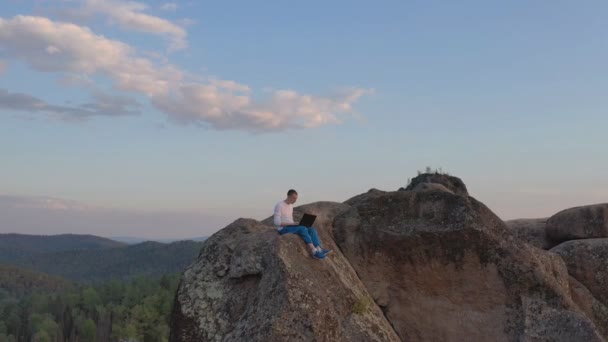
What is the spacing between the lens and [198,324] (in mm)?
14805

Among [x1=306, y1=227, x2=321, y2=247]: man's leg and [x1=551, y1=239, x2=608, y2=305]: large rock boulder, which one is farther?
[x1=551, y1=239, x2=608, y2=305]: large rock boulder

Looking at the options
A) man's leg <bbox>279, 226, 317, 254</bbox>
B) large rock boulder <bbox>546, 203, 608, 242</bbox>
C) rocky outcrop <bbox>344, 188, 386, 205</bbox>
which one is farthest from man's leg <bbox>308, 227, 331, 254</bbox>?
large rock boulder <bbox>546, 203, 608, 242</bbox>

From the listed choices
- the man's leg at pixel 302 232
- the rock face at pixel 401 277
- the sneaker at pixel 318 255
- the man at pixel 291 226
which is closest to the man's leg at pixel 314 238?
the man at pixel 291 226

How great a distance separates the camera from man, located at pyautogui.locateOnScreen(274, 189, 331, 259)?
1484 cm

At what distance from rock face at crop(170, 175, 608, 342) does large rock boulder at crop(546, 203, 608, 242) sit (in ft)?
17.5

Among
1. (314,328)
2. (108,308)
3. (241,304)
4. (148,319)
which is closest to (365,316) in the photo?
(314,328)

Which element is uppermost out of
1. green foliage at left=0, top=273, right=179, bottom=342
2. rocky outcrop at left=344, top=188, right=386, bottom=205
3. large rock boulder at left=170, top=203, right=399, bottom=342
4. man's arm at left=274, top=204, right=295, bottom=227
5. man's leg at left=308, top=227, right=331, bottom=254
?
rocky outcrop at left=344, top=188, right=386, bottom=205

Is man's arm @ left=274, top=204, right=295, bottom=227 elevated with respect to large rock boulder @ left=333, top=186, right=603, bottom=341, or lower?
elevated

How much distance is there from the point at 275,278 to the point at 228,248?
111 inches

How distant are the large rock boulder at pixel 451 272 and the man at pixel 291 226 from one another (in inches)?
157

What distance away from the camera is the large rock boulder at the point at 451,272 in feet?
58.5

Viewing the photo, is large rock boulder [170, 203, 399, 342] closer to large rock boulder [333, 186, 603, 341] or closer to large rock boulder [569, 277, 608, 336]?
large rock boulder [333, 186, 603, 341]

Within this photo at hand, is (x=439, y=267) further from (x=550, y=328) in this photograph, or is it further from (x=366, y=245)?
(x=550, y=328)

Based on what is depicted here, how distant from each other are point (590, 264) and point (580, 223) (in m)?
3.93
